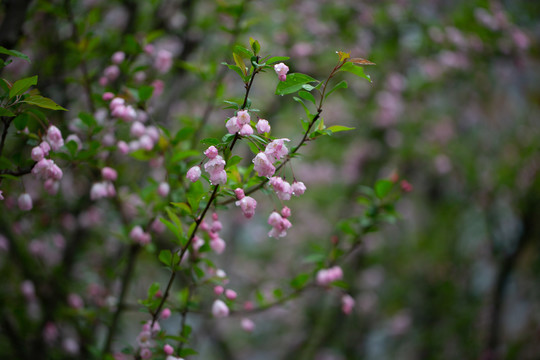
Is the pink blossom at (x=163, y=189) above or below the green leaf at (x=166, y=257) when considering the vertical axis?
above

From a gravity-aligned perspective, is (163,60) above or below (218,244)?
above

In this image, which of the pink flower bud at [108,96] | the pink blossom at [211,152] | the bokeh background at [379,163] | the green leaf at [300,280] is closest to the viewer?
the pink blossom at [211,152]

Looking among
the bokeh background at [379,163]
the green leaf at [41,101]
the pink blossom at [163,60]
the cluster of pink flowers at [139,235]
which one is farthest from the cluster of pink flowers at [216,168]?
the pink blossom at [163,60]

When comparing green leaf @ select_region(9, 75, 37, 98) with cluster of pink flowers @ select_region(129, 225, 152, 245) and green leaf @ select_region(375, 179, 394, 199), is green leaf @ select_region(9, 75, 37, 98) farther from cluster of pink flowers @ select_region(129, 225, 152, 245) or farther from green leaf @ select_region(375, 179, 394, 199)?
green leaf @ select_region(375, 179, 394, 199)

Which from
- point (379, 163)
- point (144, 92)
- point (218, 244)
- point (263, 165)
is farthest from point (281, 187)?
point (379, 163)

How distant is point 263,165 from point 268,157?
2 centimetres

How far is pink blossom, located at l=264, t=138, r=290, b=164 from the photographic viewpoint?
0.80 meters

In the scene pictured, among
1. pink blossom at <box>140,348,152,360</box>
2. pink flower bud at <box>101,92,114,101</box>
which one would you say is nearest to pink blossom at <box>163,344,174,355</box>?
pink blossom at <box>140,348,152,360</box>

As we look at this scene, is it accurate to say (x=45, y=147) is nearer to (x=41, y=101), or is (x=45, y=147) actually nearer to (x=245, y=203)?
(x=41, y=101)

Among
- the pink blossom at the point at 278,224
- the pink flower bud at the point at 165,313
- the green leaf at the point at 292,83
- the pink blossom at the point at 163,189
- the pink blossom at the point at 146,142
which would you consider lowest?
the pink flower bud at the point at 165,313

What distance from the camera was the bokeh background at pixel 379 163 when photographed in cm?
193

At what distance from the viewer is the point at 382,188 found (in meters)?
1.25

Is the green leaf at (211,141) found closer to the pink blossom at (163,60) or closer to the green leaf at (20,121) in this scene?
the green leaf at (20,121)

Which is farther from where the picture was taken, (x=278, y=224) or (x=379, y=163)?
(x=379, y=163)
